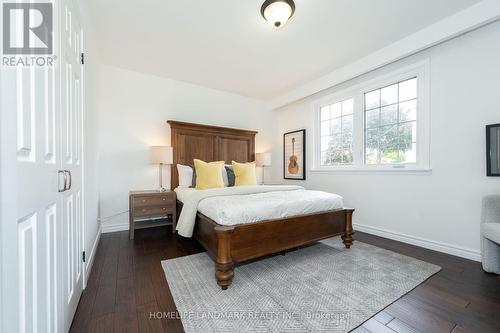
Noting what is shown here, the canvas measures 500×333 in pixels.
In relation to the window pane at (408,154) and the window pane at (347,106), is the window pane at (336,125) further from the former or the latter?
the window pane at (408,154)

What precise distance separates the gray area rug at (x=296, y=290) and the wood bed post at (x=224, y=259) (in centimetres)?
8

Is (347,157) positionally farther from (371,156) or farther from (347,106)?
(347,106)

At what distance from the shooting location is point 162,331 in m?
1.32

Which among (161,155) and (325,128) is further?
(325,128)

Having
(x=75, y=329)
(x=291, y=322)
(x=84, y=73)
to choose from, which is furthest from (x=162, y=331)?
(x=84, y=73)

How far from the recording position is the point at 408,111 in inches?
112

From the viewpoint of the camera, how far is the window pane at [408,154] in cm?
278

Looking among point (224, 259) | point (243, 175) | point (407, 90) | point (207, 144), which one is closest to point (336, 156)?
point (407, 90)

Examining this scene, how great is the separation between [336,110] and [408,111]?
3.71 ft

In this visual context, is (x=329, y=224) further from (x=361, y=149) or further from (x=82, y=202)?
(x=82, y=202)

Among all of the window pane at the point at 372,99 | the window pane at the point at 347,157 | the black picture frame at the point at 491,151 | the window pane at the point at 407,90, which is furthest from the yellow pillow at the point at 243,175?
the black picture frame at the point at 491,151

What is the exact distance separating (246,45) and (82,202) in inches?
99.6

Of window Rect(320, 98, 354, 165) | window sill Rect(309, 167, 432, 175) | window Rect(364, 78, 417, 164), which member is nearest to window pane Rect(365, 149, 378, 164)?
window Rect(364, 78, 417, 164)

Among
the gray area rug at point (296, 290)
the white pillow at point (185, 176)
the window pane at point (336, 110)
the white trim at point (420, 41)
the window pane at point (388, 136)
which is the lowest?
the gray area rug at point (296, 290)
